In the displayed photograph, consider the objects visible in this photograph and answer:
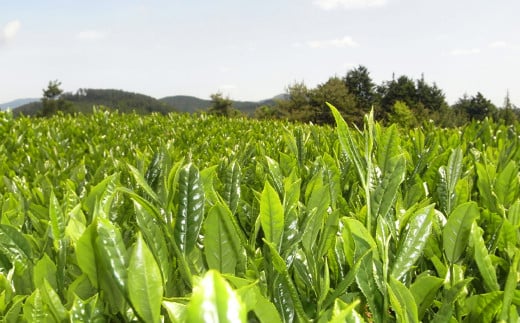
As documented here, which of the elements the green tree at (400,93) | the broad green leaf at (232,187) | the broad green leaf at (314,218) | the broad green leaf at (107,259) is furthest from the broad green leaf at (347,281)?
the green tree at (400,93)

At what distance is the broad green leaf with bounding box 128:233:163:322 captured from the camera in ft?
2.90

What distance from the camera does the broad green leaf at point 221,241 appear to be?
→ 4.00 feet

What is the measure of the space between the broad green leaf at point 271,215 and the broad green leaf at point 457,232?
1.72 feet

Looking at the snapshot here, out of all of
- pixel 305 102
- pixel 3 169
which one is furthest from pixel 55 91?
pixel 3 169

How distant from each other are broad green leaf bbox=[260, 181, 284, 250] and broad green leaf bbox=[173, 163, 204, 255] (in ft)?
0.55

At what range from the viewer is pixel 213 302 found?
574mm

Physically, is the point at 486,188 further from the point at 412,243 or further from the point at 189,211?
the point at 189,211

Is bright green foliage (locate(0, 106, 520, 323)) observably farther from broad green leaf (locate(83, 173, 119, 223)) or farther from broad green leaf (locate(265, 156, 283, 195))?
broad green leaf (locate(265, 156, 283, 195))

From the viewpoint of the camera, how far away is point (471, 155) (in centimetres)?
293

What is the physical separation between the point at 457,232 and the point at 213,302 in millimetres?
1079

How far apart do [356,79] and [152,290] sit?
11566 centimetres

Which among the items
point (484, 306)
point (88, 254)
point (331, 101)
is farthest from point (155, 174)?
point (331, 101)

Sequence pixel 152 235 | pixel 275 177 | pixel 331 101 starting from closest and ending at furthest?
pixel 152 235 → pixel 275 177 → pixel 331 101

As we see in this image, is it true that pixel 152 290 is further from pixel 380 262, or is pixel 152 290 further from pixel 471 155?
pixel 471 155
